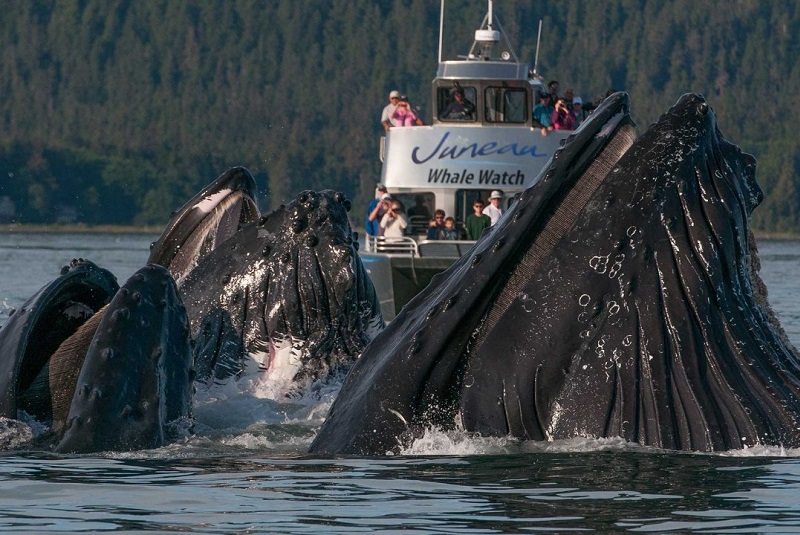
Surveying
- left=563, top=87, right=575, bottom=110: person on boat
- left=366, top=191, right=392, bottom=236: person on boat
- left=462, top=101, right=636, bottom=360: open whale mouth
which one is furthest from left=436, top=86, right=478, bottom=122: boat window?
left=462, top=101, right=636, bottom=360: open whale mouth

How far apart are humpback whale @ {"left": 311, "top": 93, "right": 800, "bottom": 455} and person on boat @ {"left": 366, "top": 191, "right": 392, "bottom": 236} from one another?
2642 centimetres

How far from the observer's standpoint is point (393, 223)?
33.6 m

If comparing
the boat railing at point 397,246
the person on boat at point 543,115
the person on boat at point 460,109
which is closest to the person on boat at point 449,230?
the boat railing at point 397,246

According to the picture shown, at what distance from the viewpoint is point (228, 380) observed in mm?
11070

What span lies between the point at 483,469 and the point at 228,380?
12.3ft

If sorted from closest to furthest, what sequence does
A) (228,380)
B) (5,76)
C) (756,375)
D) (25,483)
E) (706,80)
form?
(756,375) → (25,483) → (228,380) → (706,80) → (5,76)

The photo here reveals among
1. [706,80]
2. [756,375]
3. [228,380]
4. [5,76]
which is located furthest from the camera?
[5,76]

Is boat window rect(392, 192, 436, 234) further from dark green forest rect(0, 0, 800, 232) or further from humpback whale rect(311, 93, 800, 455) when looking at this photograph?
dark green forest rect(0, 0, 800, 232)

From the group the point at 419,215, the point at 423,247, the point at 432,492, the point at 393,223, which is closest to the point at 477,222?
the point at 423,247

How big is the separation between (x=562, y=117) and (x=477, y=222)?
3646 mm

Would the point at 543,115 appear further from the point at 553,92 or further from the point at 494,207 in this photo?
the point at 494,207

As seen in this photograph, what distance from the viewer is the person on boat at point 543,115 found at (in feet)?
115

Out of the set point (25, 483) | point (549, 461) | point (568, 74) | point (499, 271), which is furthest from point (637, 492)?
point (568, 74)

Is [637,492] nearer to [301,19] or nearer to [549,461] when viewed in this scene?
[549,461]
